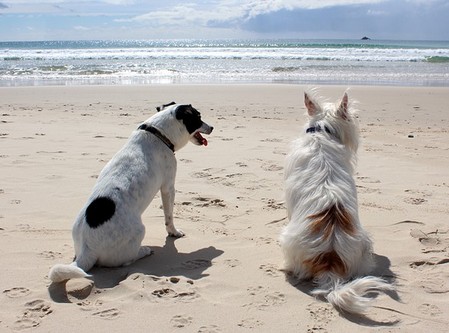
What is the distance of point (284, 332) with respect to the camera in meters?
3.10

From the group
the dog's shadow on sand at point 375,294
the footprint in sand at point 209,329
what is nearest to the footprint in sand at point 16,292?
the footprint in sand at point 209,329

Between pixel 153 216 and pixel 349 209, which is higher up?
pixel 349 209

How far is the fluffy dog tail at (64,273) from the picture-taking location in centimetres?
356

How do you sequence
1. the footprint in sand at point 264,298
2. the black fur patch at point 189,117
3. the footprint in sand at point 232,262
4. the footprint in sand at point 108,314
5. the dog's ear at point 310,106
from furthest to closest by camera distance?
the black fur patch at point 189,117, the dog's ear at point 310,106, the footprint in sand at point 232,262, the footprint in sand at point 264,298, the footprint in sand at point 108,314

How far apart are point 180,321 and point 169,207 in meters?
1.77

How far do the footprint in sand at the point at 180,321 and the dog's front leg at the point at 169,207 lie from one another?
168 centimetres

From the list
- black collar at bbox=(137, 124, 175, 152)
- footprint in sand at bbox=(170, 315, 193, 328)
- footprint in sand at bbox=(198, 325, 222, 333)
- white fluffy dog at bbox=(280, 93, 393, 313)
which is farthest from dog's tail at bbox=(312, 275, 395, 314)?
black collar at bbox=(137, 124, 175, 152)

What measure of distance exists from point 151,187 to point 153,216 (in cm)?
109

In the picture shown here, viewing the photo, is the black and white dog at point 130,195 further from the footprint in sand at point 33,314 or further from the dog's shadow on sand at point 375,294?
the dog's shadow on sand at point 375,294

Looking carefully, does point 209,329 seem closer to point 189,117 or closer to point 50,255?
point 50,255

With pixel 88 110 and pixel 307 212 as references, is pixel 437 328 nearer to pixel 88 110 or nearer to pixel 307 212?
pixel 307 212

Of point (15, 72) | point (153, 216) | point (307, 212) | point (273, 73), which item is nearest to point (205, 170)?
point (153, 216)

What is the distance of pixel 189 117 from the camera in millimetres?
4930

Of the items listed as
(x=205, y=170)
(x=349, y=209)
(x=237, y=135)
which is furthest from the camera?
(x=237, y=135)
